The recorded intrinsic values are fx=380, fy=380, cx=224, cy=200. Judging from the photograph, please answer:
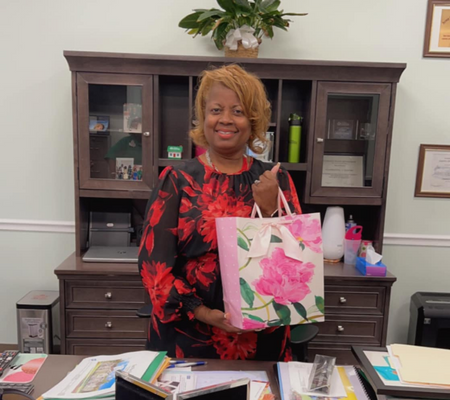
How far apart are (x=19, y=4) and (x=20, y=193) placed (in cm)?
119

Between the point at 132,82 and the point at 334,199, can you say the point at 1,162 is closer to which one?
the point at 132,82

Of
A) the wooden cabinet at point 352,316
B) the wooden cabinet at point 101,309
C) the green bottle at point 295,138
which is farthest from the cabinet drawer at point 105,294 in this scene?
the green bottle at point 295,138

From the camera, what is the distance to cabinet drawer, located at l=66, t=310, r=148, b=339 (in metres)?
2.09

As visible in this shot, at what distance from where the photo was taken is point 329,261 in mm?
2330

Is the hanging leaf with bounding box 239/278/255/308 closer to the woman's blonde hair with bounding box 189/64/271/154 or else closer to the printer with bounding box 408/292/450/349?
the woman's blonde hair with bounding box 189/64/271/154

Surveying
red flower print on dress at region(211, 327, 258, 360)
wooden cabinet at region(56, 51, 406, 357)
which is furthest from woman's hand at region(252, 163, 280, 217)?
wooden cabinet at region(56, 51, 406, 357)

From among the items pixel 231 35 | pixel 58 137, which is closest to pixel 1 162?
pixel 58 137

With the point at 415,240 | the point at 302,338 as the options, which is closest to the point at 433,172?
the point at 415,240

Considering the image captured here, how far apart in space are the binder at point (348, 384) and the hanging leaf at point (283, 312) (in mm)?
111

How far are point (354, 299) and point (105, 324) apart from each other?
54.8 inches

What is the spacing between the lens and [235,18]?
2.10 meters

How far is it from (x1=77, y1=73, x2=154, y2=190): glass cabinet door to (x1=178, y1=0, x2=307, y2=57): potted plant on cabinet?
46 centimetres

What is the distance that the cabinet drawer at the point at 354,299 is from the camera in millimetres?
2107

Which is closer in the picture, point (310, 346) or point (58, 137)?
point (310, 346)
